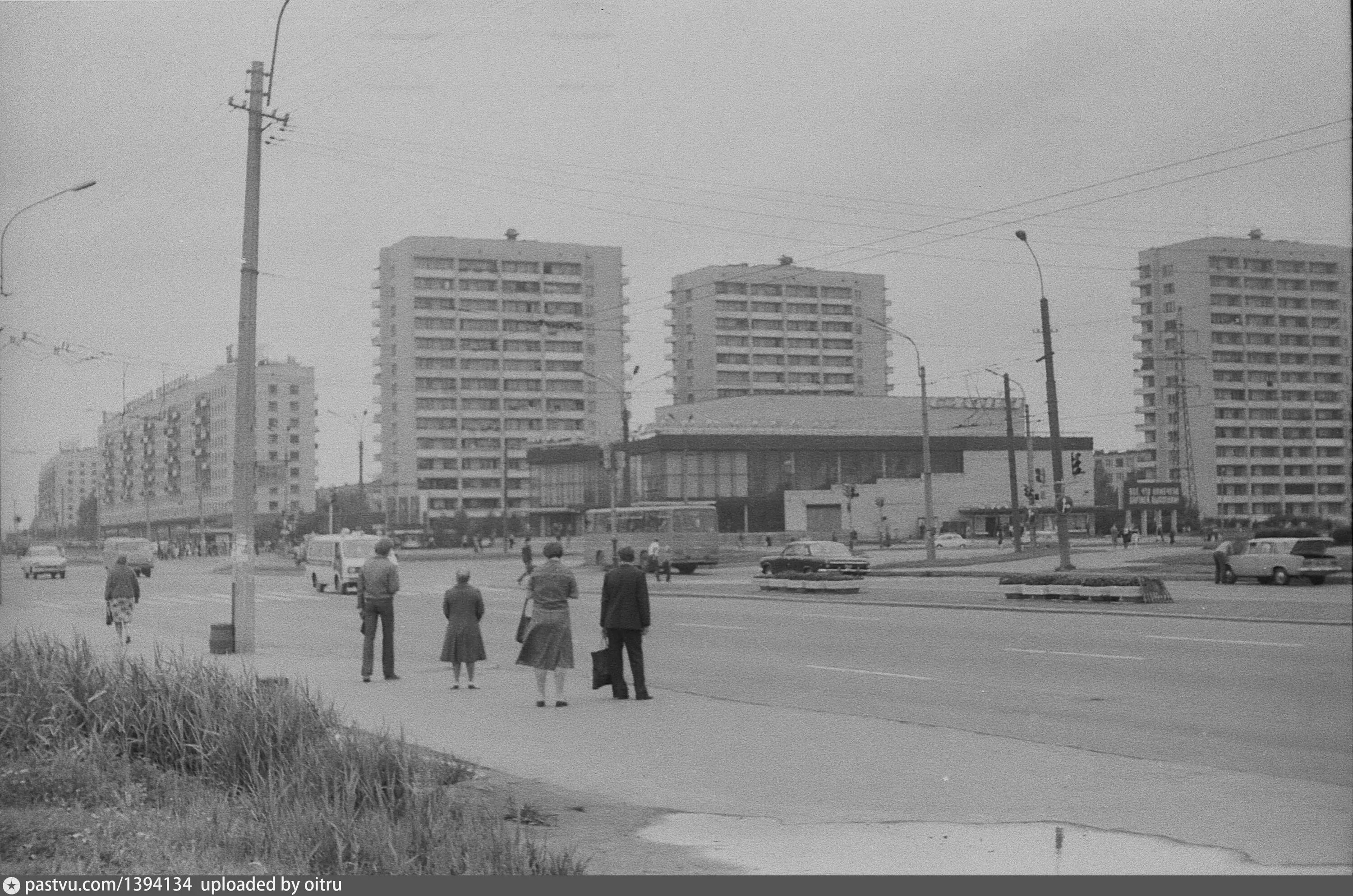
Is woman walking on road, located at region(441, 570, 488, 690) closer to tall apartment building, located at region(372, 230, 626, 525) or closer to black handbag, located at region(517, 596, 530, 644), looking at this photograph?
black handbag, located at region(517, 596, 530, 644)

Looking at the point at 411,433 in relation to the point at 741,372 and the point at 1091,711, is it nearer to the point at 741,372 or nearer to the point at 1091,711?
the point at 741,372

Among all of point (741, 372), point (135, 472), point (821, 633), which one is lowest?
point (821, 633)

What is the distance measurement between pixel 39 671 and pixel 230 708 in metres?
2.91

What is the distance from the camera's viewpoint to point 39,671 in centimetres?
1185

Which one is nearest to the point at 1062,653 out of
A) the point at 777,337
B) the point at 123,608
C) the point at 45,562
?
the point at 123,608

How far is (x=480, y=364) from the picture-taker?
13488 cm

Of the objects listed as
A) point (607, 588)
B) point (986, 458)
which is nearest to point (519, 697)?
point (607, 588)

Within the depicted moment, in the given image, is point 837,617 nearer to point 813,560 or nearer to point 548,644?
point 813,560

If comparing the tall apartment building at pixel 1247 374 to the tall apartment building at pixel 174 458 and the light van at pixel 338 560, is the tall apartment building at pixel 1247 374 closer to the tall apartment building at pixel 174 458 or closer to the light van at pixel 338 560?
the tall apartment building at pixel 174 458

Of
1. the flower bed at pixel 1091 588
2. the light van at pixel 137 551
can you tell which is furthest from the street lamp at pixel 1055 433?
the light van at pixel 137 551

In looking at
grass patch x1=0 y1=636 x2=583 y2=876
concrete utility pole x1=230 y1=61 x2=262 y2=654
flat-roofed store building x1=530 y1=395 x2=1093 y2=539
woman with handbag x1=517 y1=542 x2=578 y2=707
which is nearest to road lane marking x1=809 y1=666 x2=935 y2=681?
woman with handbag x1=517 y1=542 x2=578 y2=707

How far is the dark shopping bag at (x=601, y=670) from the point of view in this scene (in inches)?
595

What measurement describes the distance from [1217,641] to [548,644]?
1044 cm

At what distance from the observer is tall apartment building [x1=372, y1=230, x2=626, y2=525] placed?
13262 centimetres
